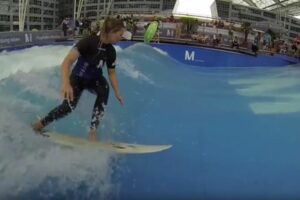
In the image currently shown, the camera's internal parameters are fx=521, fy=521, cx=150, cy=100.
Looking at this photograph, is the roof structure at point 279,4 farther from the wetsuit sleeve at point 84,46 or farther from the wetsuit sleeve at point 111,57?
the wetsuit sleeve at point 84,46

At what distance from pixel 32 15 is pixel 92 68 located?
40.4 metres

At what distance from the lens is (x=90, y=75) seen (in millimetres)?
5738

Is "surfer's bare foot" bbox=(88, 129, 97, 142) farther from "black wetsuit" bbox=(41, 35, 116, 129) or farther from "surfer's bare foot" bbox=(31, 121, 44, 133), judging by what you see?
"surfer's bare foot" bbox=(31, 121, 44, 133)

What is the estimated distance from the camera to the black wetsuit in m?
5.58

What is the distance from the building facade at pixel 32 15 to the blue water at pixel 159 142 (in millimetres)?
30971

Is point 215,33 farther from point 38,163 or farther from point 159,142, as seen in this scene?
point 38,163

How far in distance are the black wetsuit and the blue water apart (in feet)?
1.29

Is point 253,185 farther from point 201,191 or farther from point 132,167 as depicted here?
point 132,167

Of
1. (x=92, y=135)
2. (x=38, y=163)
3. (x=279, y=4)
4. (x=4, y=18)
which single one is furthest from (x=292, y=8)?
(x=38, y=163)

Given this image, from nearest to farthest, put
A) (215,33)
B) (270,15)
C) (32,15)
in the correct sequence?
(215,33) → (32,15) → (270,15)

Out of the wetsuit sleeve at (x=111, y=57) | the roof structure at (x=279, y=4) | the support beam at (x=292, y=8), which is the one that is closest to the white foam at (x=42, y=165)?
the wetsuit sleeve at (x=111, y=57)

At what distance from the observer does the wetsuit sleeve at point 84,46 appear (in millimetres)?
5523

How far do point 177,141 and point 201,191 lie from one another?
1559mm

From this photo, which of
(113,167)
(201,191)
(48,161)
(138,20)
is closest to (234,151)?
(201,191)
